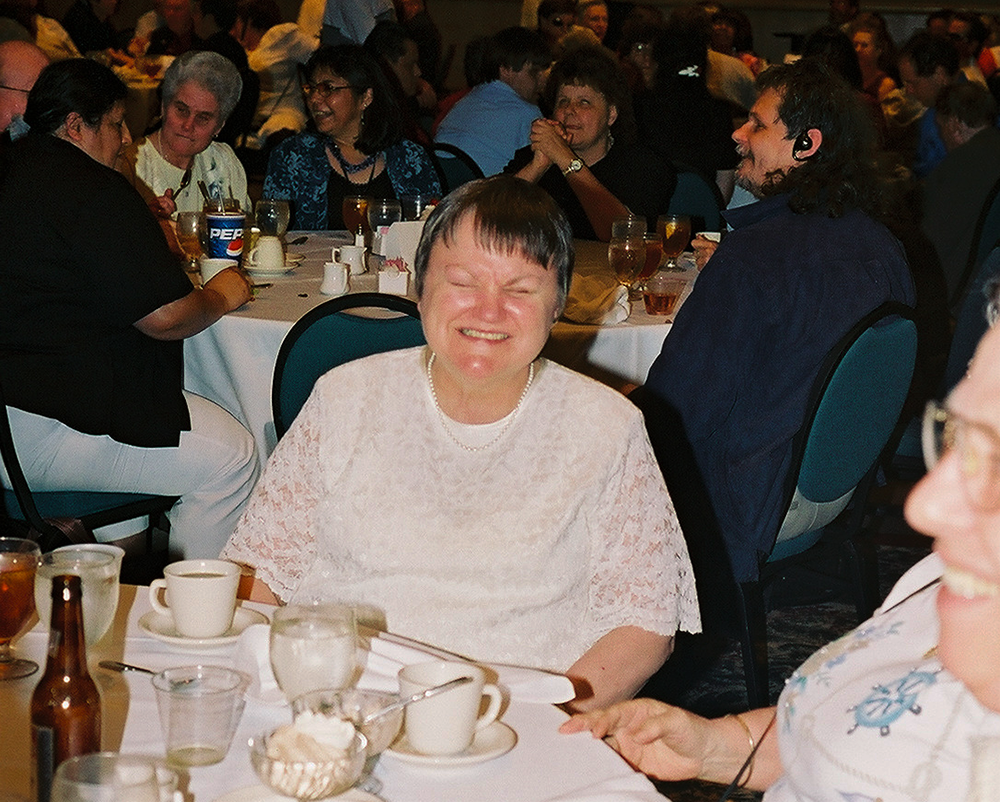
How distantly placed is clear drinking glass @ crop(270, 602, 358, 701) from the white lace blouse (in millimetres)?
477

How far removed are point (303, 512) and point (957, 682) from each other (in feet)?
3.49

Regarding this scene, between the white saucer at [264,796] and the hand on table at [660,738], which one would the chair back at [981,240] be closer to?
the hand on table at [660,738]

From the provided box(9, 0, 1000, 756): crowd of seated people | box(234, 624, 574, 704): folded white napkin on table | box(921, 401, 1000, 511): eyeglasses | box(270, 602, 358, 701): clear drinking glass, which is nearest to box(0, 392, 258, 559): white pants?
box(9, 0, 1000, 756): crowd of seated people

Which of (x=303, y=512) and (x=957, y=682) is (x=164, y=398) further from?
(x=957, y=682)

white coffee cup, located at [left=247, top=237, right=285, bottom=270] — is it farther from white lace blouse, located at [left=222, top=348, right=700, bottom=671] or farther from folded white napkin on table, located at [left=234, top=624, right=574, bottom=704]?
folded white napkin on table, located at [left=234, top=624, right=574, bottom=704]

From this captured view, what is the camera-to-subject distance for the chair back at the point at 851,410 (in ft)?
9.20

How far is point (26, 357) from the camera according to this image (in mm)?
3139

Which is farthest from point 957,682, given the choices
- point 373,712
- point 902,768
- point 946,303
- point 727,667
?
point 946,303

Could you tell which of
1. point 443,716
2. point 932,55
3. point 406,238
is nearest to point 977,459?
point 443,716

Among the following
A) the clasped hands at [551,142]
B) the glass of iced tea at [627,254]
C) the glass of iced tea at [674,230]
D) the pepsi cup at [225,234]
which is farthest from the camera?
the clasped hands at [551,142]

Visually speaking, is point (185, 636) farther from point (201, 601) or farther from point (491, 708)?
point (491, 708)

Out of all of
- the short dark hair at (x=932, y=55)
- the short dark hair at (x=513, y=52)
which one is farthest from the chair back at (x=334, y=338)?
the short dark hair at (x=932, y=55)

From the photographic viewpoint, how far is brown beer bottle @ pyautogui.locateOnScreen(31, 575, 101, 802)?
1281 millimetres

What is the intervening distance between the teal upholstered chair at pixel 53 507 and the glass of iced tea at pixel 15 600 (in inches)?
50.6
